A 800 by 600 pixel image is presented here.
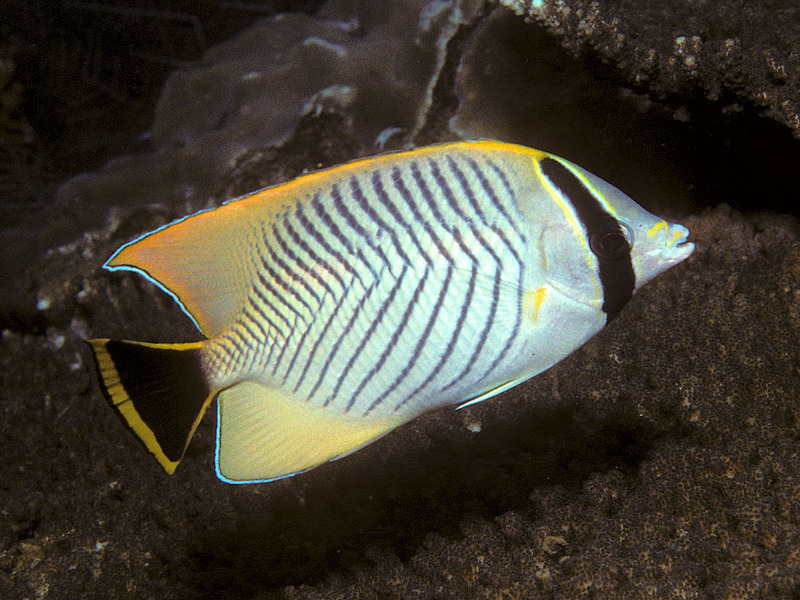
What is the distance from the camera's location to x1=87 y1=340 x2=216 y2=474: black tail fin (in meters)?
1.11

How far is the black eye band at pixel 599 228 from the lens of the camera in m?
1.07

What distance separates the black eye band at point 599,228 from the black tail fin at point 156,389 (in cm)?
87

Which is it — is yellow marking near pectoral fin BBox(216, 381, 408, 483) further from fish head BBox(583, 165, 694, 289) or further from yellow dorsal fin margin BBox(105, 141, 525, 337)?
fish head BBox(583, 165, 694, 289)

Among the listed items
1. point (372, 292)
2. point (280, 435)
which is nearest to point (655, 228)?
point (372, 292)

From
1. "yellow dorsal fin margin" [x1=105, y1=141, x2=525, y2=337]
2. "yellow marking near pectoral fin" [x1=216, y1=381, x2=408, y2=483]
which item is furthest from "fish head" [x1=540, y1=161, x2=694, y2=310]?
"yellow marking near pectoral fin" [x1=216, y1=381, x2=408, y2=483]

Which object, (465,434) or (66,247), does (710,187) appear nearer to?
(465,434)

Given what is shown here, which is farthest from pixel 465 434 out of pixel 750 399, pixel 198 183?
pixel 198 183

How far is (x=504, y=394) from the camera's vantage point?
2029 millimetres

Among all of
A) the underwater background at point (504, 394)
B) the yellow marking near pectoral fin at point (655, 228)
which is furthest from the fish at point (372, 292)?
the underwater background at point (504, 394)

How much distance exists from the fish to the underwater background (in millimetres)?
639

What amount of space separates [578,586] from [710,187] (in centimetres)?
188

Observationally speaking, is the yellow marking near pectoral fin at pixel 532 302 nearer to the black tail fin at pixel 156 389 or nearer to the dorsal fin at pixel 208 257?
the dorsal fin at pixel 208 257

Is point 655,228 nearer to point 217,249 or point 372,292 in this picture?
point 372,292

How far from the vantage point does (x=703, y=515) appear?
4.70 feet
